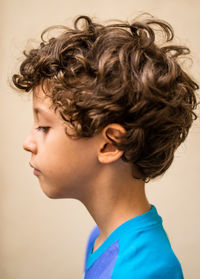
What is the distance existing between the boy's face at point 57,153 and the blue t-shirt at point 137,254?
0.11m

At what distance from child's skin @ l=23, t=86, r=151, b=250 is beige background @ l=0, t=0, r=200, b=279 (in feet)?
2.49

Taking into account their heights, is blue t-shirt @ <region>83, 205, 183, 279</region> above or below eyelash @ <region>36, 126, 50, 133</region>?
below

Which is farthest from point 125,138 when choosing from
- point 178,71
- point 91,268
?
point 91,268

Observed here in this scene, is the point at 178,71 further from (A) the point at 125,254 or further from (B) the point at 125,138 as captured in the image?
(A) the point at 125,254

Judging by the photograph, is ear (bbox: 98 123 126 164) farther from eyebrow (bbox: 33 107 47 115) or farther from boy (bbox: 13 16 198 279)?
eyebrow (bbox: 33 107 47 115)

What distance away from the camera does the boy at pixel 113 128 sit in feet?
2.07

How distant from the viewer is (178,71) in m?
0.68

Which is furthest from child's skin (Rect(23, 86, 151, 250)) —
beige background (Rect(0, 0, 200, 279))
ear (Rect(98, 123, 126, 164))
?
beige background (Rect(0, 0, 200, 279))

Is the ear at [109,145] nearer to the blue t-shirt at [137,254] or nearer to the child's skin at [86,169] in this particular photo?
the child's skin at [86,169]

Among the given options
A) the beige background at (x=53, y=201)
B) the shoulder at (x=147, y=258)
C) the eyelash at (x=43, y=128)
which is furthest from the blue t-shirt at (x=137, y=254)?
the beige background at (x=53, y=201)

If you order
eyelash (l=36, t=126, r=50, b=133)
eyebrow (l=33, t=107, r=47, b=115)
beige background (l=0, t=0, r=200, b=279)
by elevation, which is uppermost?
eyebrow (l=33, t=107, r=47, b=115)

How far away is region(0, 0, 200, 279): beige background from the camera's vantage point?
142 cm

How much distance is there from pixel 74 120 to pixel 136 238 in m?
0.23

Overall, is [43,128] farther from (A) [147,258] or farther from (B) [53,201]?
(B) [53,201]
